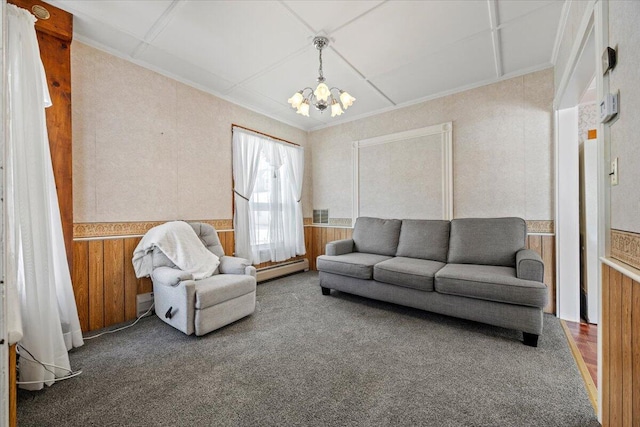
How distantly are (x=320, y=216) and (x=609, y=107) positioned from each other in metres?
3.75

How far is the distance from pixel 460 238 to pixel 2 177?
3344 mm

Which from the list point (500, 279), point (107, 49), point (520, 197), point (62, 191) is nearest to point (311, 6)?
point (107, 49)

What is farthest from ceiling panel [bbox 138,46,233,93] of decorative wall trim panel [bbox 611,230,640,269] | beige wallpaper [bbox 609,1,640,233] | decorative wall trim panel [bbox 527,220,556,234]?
decorative wall trim panel [bbox 527,220,556,234]

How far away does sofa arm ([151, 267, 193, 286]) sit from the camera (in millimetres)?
2150

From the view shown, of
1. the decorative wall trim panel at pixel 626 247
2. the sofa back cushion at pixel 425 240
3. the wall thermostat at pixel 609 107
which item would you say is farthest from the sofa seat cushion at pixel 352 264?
the wall thermostat at pixel 609 107

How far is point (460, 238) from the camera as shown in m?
2.90

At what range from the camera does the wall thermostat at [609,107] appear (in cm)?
110

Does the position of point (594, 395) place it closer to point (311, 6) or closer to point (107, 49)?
point (311, 6)

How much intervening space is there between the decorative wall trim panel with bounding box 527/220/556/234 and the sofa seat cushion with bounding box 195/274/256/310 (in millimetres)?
3036

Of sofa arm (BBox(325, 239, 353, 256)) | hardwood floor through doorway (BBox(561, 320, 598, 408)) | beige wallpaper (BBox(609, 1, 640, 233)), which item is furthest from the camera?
sofa arm (BBox(325, 239, 353, 256))

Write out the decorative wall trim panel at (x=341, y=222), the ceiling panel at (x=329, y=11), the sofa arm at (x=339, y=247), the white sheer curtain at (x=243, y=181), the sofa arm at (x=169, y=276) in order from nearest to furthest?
the ceiling panel at (x=329, y=11)
the sofa arm at (x=169, y=276)
the sofa arm at (x=339, y=247)
the white sheer curtain at (x=243, y=181)
the decorative wall trim panel at (x=341, y=222)

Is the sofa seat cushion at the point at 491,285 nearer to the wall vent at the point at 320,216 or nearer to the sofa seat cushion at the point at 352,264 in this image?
the sofa seat cushion at the point at 352,264

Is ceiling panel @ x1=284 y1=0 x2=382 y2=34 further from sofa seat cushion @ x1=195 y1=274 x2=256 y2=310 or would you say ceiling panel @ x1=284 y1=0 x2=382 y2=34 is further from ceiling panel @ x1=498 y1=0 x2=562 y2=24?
sofa seat cushion @ x1=195 y1=274 x2=256 y2=310

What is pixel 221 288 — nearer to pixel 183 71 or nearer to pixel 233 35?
pixel 233 35
